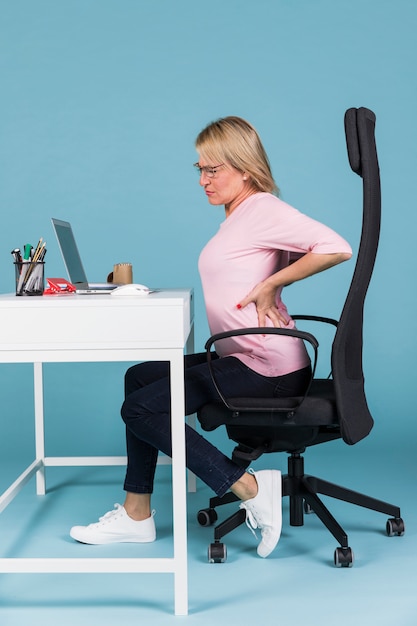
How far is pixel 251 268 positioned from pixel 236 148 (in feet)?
1.27

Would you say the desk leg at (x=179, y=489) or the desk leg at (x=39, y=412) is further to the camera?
the desk leg at (x=39, y=412)

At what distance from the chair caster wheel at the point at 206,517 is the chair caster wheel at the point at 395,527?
1.96ft

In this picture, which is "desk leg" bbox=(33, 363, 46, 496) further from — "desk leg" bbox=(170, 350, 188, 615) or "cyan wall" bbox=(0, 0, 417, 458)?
"desk leg" bbox=(170, 350, 188, 615)

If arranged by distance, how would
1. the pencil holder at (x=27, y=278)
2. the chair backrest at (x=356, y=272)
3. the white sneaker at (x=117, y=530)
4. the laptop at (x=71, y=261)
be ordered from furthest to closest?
the laptop at (x=71, y=261) < the white sneaker at (x=117, y=530) < the pencil holder at (x=27, y=278) < the chair backrest at (x=356, y=272)

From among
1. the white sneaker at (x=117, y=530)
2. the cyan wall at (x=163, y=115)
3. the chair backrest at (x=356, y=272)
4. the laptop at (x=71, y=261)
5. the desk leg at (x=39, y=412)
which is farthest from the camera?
the cyan wall at (x=163, y=115)

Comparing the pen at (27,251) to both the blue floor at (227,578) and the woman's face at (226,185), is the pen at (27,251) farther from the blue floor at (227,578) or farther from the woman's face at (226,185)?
the blue floor at (227,578)

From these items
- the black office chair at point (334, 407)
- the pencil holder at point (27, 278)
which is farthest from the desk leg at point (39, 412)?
the black office chair at point (334, 407)

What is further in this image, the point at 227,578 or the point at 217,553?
the point at 217,553

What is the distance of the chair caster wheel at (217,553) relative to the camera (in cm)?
285

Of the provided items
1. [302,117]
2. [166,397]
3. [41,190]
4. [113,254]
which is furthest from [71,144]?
[166,397]

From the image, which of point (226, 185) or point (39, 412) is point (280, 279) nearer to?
point (226, 185)

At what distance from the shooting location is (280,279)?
2.83m

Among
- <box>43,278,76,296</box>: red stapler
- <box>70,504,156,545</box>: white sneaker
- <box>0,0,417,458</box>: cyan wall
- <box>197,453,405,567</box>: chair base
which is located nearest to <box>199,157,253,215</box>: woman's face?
<box>43,278,76,296</box>: red stapler

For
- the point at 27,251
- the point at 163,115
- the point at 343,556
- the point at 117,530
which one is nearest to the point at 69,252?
the point at 27,251
